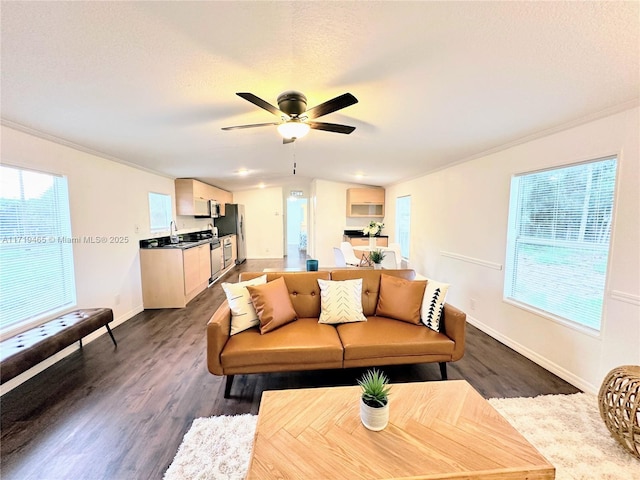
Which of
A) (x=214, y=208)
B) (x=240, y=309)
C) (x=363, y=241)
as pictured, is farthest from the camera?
(x=363, y=241)

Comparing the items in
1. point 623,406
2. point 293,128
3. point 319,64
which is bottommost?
point 623,406

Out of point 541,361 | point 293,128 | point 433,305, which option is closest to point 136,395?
point 293,128

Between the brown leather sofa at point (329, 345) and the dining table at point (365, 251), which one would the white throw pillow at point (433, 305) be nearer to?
the brown leather sofa at point (329, 345)

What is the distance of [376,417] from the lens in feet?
4.27

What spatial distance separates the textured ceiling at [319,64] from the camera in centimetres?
125

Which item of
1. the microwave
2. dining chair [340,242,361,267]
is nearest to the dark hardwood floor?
dining chair [340,242,361,267]

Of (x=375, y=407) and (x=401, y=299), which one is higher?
(x=401, y=299)

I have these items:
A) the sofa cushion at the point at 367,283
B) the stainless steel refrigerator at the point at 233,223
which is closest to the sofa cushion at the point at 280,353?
the sofa cushion at the point at 367,283

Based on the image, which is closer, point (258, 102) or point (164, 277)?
point (258, 102)

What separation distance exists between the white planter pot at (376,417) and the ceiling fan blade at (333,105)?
1734 mm

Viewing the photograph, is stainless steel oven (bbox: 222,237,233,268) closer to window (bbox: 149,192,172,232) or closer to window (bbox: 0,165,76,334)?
window (bbox: 149,192,172,232)

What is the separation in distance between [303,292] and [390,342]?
944 millimetres

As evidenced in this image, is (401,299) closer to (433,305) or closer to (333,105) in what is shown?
(433,305)

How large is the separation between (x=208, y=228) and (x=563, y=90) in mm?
6831
